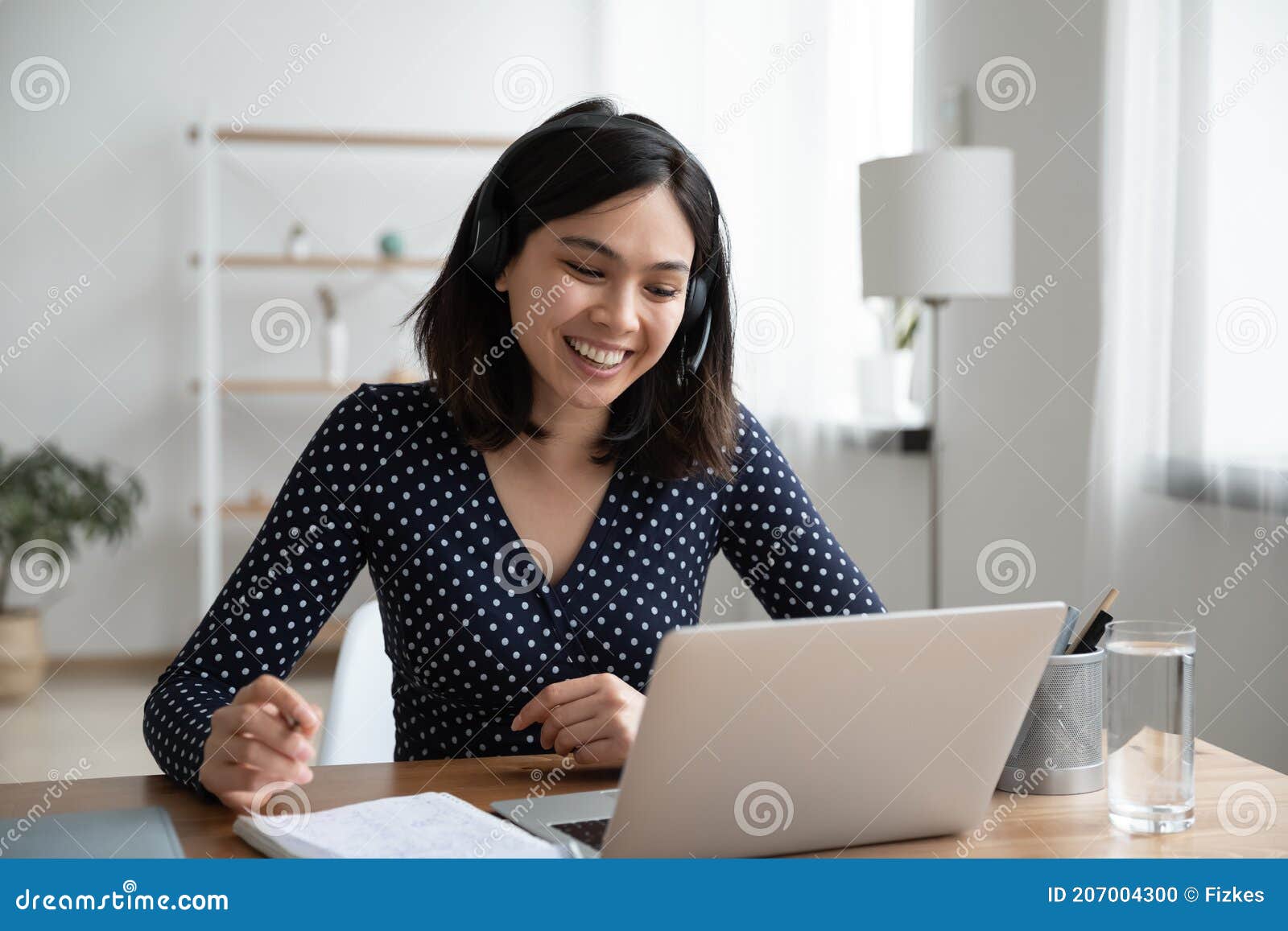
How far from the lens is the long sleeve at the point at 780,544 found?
1.44 meters

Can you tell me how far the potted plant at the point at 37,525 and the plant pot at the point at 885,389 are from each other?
2387 mm

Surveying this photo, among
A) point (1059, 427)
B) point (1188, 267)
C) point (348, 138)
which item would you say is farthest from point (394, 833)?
point (348, 138)

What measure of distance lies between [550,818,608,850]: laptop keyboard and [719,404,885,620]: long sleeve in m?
0.54

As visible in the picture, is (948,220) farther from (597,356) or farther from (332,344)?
(332,344)

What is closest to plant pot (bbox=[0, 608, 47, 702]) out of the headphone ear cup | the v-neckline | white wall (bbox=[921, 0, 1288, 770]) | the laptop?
white wall (bbox=[921, 0, 1288, 770])

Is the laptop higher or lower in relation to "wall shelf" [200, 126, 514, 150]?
lower

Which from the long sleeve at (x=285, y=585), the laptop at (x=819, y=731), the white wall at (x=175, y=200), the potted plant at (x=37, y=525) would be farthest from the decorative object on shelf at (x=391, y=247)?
the laptop at (x=819, y=731)

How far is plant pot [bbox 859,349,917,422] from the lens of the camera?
3.67 meters

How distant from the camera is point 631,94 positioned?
4348mm

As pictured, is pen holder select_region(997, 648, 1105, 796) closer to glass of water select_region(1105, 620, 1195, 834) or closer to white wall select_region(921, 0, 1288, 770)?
glass of water select_region(1105, 620, 1195, 834)

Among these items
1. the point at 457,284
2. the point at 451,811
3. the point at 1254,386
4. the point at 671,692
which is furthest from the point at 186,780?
the point at 1254,386

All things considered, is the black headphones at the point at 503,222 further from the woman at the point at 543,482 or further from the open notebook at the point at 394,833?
the open notebook at the point at 394,833

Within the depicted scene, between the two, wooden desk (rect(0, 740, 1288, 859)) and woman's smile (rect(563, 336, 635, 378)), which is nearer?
wooden desk (rect(0, 740, 1288, 859))

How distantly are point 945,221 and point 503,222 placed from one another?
4.53ft
